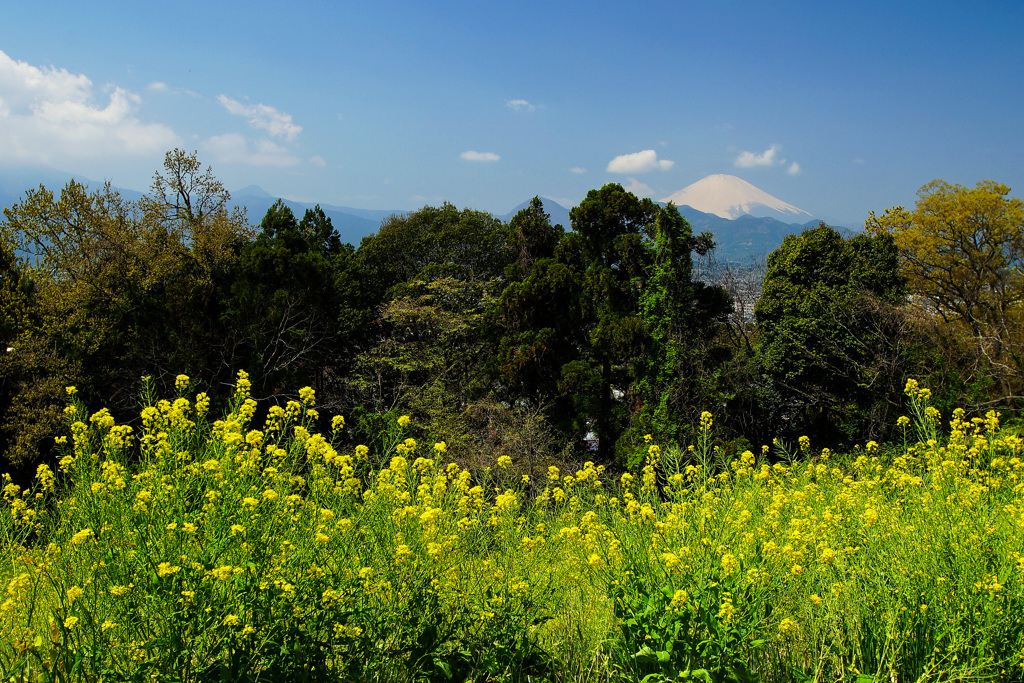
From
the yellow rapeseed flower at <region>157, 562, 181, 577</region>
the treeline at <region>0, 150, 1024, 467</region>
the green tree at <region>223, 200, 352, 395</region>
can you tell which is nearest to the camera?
the yellow rapeseed flower at <region>157, 562, 181, 577</region>

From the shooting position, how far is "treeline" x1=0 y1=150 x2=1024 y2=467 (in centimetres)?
1316

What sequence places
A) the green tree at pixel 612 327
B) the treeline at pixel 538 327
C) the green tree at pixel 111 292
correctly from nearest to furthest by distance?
1. the green tree at pixel 111 292
2. the treeline at pixel 538 327
3. the green tree at pixel 612 327

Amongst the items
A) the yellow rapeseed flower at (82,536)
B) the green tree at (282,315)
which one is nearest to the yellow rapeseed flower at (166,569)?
the yellow rapeseed flower at (82,536)

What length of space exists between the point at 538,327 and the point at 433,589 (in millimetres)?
12840

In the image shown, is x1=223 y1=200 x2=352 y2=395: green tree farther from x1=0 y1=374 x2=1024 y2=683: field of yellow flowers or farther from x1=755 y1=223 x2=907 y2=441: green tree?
x1=0 y1=374 x2=1024 y2=683: field of yellow flowers

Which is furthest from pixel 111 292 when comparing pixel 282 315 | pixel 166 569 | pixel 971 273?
pixel 971 273

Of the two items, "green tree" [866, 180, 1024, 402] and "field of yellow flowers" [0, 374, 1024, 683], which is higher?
"green tree" [866, 180, 1024, 402]

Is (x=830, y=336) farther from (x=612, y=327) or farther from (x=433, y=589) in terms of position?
(x=433, y=589)

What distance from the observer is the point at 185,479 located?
8.94 feet

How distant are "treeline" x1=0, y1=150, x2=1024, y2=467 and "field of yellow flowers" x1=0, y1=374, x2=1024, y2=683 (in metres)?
9.46

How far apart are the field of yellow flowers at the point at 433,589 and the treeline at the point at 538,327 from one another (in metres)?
9.46

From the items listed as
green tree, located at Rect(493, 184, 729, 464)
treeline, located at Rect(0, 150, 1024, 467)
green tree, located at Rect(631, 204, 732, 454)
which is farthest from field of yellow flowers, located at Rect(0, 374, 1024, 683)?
green tree, located at Rect(493, 184, 729, 464)

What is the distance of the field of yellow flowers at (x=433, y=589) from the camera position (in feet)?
7.63

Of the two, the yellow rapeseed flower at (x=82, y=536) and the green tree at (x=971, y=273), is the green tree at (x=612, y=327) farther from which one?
the yellow rapeseed flower at (x=82, y=536)
